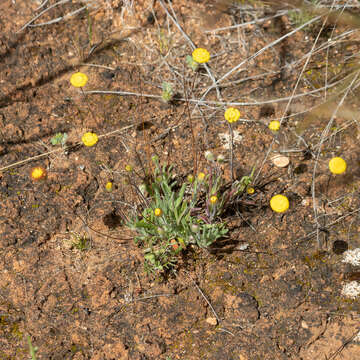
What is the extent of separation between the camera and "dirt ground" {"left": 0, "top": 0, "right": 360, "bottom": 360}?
206 cm

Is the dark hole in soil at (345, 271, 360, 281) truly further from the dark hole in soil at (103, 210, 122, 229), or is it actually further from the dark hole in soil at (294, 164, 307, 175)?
the dark hole in soil at (103, 210, 122, 229)

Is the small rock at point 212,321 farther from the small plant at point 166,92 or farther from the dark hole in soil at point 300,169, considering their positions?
the small plant at point 166,92

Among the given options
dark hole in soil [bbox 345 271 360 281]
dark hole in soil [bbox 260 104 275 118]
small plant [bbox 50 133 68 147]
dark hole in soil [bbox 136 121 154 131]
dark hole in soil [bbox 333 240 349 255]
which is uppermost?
small plant [bbox 50 133 68 147]

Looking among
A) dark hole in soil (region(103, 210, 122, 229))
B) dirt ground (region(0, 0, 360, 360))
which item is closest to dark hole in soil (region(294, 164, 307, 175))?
dirt ground (region(0, 0, 360, 360))

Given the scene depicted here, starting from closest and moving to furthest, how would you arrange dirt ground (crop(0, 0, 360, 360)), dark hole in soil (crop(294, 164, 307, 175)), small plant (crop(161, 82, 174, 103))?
dirt ground (crop(0, 0, 360, 360)), dark hole in soil (crop(294, 164, 307, 175)), small plant (crop(161, 82, 174, 103))

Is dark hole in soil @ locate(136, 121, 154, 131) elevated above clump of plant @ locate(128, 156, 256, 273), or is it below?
above

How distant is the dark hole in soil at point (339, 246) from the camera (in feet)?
7.26

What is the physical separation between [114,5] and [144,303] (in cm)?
241

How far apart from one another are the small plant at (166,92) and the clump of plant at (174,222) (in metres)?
0.63

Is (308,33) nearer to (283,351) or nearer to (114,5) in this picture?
(114,5)

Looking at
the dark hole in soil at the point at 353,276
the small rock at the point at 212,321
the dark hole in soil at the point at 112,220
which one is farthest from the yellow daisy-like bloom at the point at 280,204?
the dark hole in soil at the point at 112,220

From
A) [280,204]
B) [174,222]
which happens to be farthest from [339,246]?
[174,222]

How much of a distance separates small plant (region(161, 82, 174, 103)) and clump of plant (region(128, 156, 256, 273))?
0.63 m

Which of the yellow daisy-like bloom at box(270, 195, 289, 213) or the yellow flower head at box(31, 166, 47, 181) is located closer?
the yellow daisy-like bloom at box(270, 195, 289, 213)
